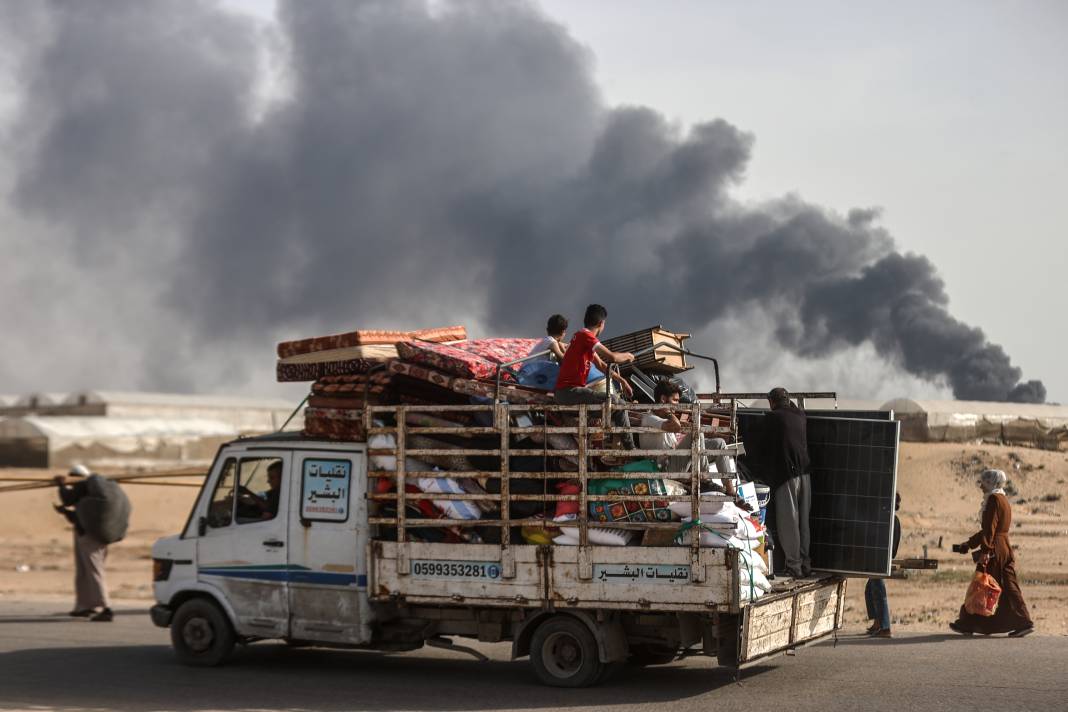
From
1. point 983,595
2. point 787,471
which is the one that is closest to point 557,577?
point 787,471

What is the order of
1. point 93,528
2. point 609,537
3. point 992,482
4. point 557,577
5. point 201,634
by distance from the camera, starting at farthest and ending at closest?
point 93,528 → point 992,482 → point 201,634 → point 557,577 → point 609,537

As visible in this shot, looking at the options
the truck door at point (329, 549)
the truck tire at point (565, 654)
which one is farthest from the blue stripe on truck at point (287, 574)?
the truck tire at point (565, 654)

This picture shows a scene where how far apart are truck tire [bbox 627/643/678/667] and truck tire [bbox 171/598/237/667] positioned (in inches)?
141

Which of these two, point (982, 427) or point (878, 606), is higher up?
point (982, 427)

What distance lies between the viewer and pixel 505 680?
11406 millimetres

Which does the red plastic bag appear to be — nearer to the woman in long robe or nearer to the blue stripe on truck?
the woman in long robe

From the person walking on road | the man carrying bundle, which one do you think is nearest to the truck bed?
the person walking on road

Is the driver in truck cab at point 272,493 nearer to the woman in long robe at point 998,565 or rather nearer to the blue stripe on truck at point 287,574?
the blue stripe on truck at point 287,574

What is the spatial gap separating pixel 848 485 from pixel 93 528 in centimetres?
870

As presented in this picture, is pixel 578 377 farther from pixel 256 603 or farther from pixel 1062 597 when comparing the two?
pixel 1062 597

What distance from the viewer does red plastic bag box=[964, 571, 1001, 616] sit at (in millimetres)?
13438

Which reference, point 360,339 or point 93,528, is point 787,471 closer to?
point 360,339

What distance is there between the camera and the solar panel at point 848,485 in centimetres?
1160

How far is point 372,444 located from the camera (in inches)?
434
